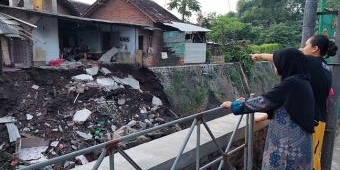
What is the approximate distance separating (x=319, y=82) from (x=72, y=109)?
37.1 ft

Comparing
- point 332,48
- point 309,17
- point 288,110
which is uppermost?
point 309,17

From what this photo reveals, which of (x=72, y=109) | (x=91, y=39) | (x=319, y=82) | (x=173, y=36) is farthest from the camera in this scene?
(x=173, y=36)

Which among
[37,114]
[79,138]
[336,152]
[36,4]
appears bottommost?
[79,138]

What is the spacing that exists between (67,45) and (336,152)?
18.7m

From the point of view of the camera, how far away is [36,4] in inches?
709

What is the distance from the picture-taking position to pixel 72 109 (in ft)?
42.7

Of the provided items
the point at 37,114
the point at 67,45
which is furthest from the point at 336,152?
the point at 67,45

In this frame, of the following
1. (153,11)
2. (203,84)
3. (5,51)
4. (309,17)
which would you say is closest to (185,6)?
(153,11)

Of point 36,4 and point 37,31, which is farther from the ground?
point 36,4

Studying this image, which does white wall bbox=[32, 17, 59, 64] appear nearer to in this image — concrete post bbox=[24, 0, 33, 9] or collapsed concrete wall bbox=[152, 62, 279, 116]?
concrete post bbox=[24, 0, 33, 9]

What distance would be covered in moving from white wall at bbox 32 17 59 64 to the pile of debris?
1.57 m

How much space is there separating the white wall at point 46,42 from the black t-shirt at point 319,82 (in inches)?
578

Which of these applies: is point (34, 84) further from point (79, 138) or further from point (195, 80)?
point (195, 80)

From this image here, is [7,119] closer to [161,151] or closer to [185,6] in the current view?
[161,151]
